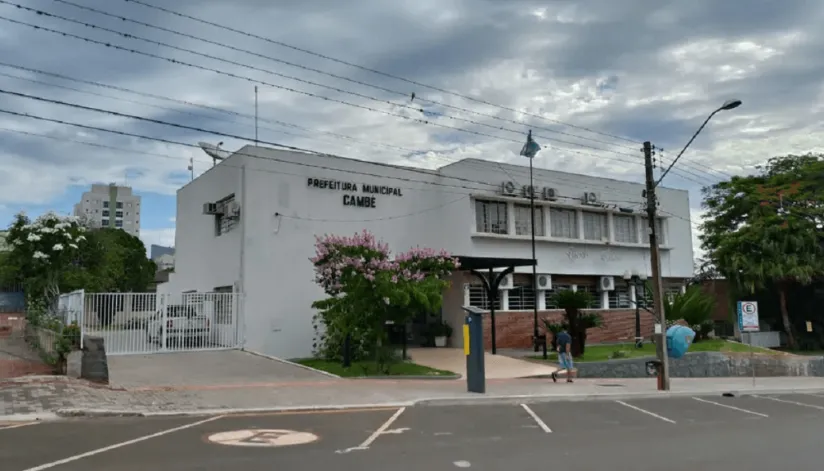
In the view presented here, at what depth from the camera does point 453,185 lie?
29.4m

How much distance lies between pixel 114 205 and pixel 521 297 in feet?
388

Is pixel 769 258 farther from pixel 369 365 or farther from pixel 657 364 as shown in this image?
pixel 369 365

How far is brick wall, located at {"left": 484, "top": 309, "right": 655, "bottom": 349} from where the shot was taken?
1169 inches

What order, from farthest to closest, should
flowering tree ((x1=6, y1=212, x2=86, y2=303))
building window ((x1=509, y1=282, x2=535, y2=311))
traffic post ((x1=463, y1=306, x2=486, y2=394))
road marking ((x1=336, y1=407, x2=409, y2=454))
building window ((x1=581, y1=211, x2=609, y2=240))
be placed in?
building window ((x1=581, y1=211, x2=609, y2=240)) → building window ((x1=509, y1=282, x2=535, y2=311)) → flowering tree ((x1=6, y1=212, x2=86, y2=303)) → traffic post ((x1=463, y1=306, x2=486, y2=394)) → road marking ((x1=336, y1=407, x2=409, y2=454))

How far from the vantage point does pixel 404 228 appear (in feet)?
91.5

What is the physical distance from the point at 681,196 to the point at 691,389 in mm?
21498

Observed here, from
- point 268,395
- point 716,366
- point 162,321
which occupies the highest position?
point 162,321

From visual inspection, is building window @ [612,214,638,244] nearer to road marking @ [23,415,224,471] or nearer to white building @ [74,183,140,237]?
road marking @ [23,415,224,471]

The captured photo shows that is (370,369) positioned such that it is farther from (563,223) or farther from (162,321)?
(563,223)

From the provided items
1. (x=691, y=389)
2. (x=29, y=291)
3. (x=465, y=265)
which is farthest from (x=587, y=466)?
(x=29, y=291)

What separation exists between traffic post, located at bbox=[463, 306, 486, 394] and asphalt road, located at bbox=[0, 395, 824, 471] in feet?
6.25

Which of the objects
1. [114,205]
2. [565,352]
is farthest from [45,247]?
[114,205]

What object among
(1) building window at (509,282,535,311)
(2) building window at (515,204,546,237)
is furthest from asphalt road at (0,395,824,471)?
(2) building window at (515,204,546,237)

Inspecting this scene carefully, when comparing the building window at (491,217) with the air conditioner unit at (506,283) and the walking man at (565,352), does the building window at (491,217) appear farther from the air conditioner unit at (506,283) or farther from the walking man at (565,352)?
the walking man at (565,352)
